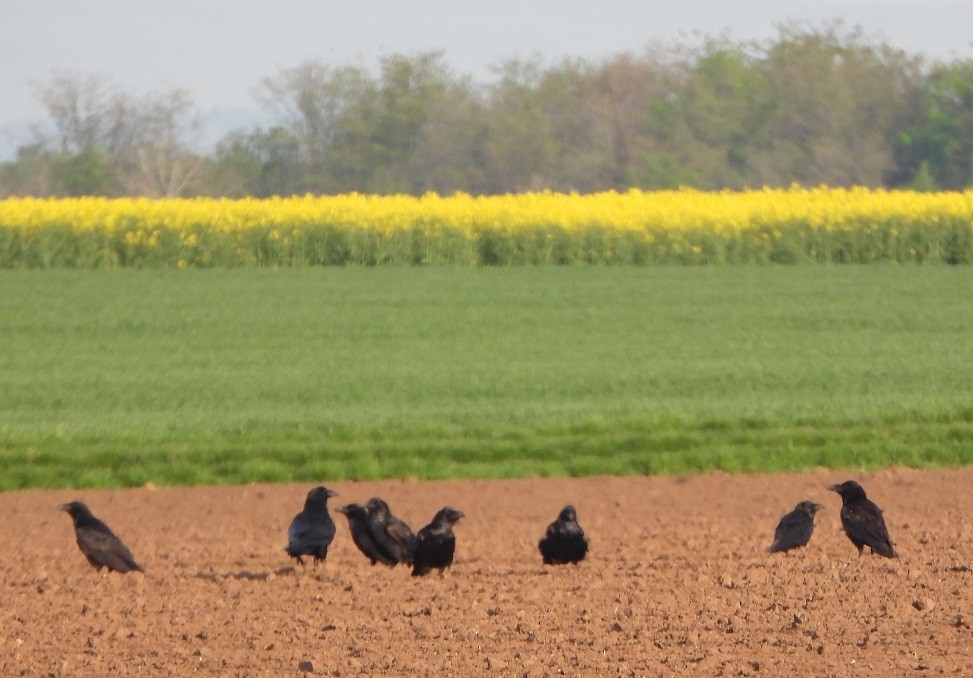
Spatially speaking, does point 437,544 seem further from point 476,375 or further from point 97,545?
point 476,375

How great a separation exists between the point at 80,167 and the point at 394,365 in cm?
4050

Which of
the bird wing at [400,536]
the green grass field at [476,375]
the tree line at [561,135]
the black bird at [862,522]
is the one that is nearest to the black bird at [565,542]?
the bird wing at [400,536]

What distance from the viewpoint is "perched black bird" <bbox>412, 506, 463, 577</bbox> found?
7.64m

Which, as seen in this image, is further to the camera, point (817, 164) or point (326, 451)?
point (817, 164)

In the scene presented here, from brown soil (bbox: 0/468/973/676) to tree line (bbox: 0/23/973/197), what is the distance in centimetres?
4001

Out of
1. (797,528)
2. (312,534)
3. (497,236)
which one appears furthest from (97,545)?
(497,236)

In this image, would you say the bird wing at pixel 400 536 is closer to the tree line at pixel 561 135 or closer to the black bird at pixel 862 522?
the black bird at pixel 862 522

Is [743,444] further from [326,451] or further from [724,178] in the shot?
[724,178]

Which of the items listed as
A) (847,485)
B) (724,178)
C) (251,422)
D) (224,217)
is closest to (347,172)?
(724,178)

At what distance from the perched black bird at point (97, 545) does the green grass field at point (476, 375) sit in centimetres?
321

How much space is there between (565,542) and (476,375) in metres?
7.31

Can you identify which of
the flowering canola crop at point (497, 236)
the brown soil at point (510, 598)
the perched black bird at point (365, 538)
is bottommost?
the brown soil at point (510, 598)

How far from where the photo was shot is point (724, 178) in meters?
50.2

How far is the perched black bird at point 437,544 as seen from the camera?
7.64m
